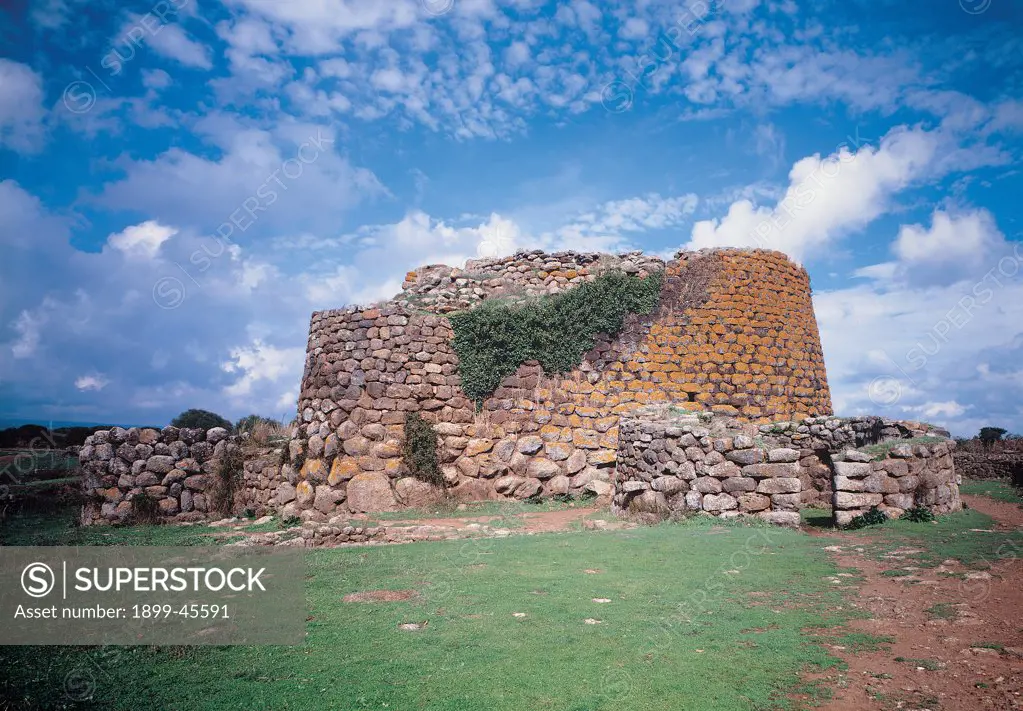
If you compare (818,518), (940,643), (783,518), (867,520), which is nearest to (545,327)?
(783,518)

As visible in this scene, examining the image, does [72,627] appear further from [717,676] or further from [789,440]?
[789,440]

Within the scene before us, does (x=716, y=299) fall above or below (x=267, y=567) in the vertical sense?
→ above

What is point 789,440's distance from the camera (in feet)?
34.9

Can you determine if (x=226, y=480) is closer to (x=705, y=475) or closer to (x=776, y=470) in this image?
(x=705, y=475)

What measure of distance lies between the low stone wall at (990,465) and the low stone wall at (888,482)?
7.67 m

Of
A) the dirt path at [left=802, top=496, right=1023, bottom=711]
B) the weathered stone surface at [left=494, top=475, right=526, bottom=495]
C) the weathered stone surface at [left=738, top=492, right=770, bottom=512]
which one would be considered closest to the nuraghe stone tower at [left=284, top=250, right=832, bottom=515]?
the weathered stone surface at [left=494, top=475, right=526, bottom=495]

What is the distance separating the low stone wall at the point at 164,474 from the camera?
10.7 metres

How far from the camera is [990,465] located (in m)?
14.9

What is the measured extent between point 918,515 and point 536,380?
8.04 metres

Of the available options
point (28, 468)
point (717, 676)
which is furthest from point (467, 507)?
point (28, 468)

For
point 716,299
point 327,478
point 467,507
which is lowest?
point 467,507

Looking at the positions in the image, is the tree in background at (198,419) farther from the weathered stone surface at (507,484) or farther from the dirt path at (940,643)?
the dirt path at (940,643)

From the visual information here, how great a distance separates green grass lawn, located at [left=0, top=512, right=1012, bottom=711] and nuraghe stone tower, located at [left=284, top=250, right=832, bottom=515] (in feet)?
19.1

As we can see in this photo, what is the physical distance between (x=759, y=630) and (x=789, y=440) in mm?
7336
